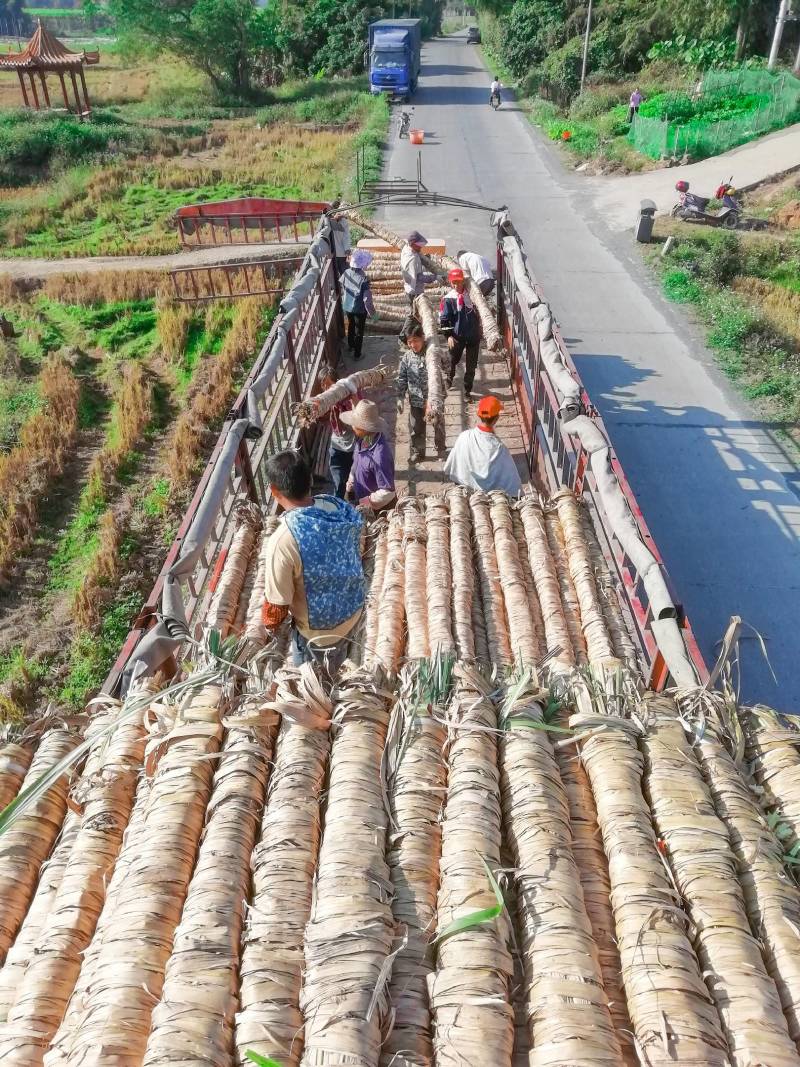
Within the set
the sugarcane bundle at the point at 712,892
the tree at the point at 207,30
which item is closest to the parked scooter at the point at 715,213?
the sugarcane bundle at the point at 712,892

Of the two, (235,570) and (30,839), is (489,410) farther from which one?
(30,839)

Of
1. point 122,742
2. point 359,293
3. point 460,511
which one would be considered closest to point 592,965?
point 122,742

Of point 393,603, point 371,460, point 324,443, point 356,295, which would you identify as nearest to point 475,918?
point 393,603

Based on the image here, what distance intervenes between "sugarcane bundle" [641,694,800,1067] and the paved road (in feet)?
16.0

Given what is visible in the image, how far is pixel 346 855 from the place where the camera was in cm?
220

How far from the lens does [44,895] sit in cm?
249

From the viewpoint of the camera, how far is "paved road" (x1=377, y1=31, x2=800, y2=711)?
780 cm

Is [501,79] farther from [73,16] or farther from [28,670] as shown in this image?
[73,16]

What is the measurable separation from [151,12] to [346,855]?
50905 mm

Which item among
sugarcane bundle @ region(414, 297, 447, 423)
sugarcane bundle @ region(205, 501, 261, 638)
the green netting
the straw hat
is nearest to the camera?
sugarcane bundle @ region(205, 501, 261, 638)

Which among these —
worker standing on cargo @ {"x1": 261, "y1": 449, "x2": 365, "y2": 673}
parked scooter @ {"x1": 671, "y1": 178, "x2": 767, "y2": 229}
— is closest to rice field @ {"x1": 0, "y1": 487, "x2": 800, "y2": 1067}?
worker standing on cargo @ {"x1": 261, "y1": 449, "x2": 365, "y2": 673}

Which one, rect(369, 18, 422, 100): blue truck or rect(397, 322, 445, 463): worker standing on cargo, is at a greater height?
rect(369, 18, 422, 100): blue truck

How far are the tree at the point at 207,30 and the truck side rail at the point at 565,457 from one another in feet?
136

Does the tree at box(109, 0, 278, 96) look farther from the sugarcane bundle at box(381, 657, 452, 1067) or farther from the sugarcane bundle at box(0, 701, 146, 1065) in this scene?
the sugarcane bundle at box(381, 657, 452, 1067)
